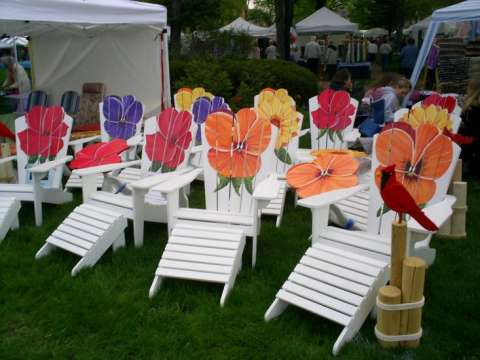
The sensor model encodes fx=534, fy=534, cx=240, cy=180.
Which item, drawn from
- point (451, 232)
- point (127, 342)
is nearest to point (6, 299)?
point (127, 342)

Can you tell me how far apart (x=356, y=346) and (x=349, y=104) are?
3.40 metres

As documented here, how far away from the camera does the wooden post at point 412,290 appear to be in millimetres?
2469

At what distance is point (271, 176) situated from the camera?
3820 mm

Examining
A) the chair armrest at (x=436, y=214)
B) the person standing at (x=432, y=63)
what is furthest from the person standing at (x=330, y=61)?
the chair armrest at (x=436, y=214)

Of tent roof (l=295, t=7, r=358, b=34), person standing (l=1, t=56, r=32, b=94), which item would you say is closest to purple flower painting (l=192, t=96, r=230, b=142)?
person standing (l=1, t=56, r=32, b=94)

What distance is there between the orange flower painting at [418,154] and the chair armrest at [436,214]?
0.17 m

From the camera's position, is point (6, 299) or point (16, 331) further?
point (6, 299)

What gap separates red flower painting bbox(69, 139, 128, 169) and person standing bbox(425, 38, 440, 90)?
24.0ft

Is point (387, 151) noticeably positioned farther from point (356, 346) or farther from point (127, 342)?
point (127, 342)

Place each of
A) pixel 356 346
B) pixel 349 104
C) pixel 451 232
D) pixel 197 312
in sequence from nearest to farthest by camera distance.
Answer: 1. pixel 356 346
2. pixel 197 312
3. pixel 451 232
4. pixel 349 104

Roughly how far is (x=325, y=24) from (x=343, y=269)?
17.2 meters

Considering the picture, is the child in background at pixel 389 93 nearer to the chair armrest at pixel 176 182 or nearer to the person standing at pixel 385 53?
the chair armrest at pixel 176 182

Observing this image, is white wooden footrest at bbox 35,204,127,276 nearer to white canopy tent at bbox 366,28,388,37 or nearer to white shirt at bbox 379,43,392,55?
white shirt at bbox 379,43,392,55

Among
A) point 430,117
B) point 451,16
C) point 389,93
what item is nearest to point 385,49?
point 451,16
